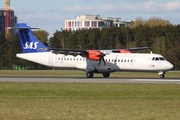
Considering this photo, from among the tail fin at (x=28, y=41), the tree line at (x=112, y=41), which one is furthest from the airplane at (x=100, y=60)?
the tree line at (x=112, y=41)

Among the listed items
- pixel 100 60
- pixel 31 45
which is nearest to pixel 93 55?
pixel 100 60

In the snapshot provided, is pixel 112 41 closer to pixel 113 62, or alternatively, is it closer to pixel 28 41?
pixel 28 41


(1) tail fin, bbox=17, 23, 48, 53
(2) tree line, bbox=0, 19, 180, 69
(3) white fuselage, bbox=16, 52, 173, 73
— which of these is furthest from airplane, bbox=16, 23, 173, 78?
(2) tree line, bbox=0, 19, 180, 69

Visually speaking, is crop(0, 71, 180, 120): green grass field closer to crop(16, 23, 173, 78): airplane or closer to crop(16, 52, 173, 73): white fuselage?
crop(16, 52, 173, 73): white fuselage

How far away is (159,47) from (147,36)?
1150 cm

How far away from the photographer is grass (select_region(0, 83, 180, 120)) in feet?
68.5

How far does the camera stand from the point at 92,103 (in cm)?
2564

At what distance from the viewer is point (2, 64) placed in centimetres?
10875

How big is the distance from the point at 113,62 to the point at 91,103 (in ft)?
89.2

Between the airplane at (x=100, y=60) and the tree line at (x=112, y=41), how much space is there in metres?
44.6

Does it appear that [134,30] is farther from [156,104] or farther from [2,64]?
[156,104]

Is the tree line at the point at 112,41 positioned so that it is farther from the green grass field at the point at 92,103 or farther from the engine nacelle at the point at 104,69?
the green grass field at the point at 92,103

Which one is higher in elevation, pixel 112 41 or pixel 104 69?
pixel 112 41

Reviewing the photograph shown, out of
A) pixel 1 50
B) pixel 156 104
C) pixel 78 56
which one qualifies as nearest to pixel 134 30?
pixel 1 50
